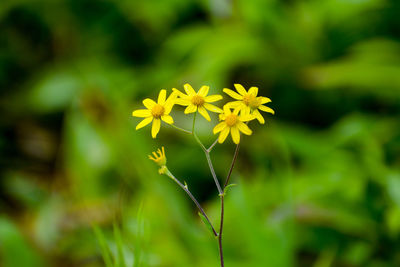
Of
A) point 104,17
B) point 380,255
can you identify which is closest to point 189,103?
point 380,255

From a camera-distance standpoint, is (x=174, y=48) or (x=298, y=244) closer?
(x=298, y=244)

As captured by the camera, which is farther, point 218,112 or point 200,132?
point 200,132

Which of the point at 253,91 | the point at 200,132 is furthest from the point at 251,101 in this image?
the point at 200,132

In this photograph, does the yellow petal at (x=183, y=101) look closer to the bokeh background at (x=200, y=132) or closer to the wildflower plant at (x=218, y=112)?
the wildflower plant at (x=218, y=112)

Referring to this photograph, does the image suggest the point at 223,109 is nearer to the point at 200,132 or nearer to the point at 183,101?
the point at 183,101

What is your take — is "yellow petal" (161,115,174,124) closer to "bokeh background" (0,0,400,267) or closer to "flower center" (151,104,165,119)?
"flower center" (151,104,165,119)

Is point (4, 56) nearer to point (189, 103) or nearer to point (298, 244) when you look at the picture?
point (298, 244)

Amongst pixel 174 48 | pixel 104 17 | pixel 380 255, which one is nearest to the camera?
pixel 380 255
